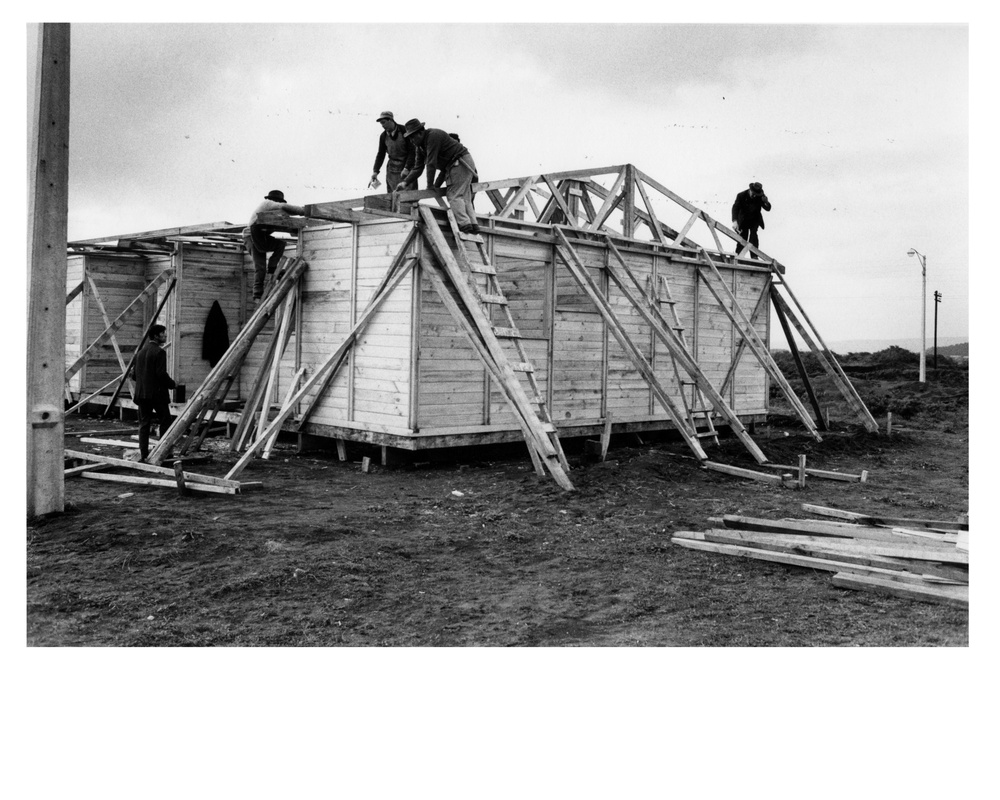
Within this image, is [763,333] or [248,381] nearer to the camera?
[248,381]

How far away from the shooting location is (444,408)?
13.9 m

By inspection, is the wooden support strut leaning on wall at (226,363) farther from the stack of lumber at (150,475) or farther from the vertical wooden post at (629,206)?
the vertical wooden post at (629,206)

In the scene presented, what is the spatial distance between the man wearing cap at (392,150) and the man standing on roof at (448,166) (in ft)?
1.46

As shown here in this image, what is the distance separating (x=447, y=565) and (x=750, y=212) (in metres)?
13.6

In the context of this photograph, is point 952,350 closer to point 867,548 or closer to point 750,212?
point 750,212

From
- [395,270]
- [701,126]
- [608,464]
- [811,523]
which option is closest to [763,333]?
[701,126]

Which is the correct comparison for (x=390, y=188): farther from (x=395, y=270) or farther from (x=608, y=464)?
(x=608, y=464)

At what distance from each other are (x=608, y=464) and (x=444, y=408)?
245 centimetres

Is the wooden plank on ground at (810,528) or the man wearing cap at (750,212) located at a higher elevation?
the man wearing cap at (750,212)

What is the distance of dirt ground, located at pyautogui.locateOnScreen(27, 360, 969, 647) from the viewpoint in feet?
22.9

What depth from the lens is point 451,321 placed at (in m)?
14.0

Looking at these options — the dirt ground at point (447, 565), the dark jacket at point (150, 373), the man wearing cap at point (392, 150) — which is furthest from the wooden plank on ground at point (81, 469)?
the man wearing cap at point (392, 150)

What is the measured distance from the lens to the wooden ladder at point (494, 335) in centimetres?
1234

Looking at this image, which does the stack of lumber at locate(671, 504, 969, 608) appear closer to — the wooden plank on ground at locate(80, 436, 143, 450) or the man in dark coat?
the man in dark coat
